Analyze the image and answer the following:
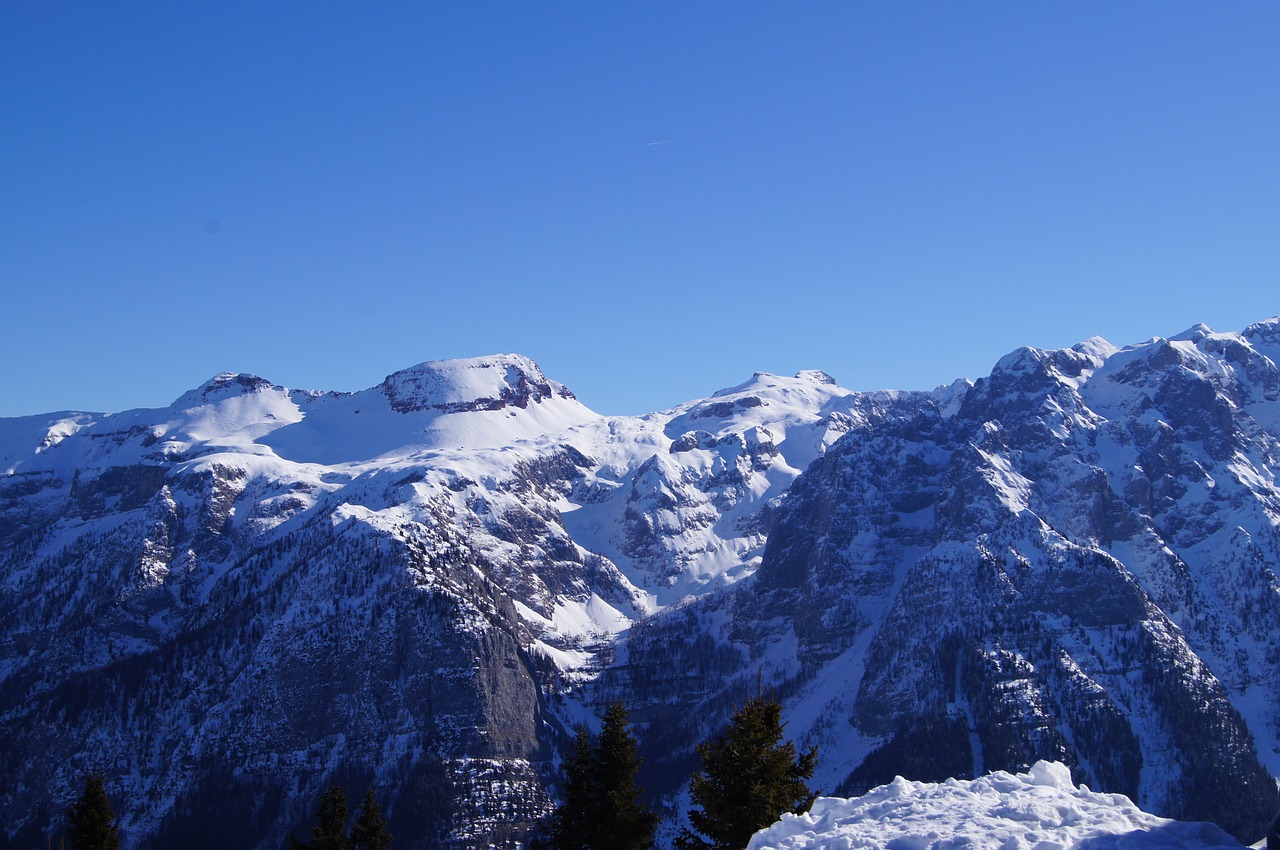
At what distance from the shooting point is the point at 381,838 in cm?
8650

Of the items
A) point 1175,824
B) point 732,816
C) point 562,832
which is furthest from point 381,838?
point 1175,824

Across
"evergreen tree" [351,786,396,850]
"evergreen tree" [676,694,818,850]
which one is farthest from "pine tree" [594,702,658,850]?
"evergreen tree" [351,786,396,850]

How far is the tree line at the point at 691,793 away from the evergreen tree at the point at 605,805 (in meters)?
0.05

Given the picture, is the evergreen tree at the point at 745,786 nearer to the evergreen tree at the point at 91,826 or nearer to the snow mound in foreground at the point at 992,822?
the snow mound in foreground at the point at 992,822

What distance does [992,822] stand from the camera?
32.2 meters

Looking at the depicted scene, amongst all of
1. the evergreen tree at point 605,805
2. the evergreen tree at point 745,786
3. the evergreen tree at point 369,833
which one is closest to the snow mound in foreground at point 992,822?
the evergreen tree at point 745,786

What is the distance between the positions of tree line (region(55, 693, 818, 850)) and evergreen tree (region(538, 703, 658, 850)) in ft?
0.15

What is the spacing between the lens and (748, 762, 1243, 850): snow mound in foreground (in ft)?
101

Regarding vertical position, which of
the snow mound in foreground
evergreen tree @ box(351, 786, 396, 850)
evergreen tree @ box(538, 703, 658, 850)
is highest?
the snow mound in foreground

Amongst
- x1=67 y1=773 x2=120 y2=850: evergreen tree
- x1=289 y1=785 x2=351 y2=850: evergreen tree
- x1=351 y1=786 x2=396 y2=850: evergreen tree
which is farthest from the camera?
x1=351 y1=786 x2=396 y2=850: evergreen tree

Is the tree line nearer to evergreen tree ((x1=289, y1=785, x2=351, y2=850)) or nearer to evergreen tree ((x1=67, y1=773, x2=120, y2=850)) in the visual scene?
evergreen tree ((x1=67, y1=773, x2=120, y2=850))

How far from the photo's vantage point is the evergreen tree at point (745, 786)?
51344 millimetres

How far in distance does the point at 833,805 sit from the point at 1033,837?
18.4ft

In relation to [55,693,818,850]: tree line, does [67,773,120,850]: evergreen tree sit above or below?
below
